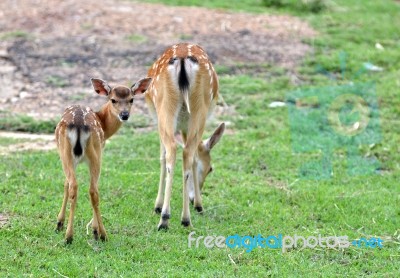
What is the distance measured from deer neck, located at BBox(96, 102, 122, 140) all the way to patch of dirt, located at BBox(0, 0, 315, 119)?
302 centimetres

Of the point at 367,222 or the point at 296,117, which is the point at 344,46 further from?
the point at 367,222

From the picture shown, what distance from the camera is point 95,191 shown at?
7.48 metres

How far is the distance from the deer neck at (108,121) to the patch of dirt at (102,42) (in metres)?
3.02

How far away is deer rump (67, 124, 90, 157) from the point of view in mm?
7340

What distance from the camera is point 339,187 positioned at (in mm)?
9633

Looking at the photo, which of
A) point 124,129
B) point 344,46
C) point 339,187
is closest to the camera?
point 339,187

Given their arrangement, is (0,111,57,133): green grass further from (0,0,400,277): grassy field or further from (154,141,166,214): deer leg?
(154,141,166,214): deer leg

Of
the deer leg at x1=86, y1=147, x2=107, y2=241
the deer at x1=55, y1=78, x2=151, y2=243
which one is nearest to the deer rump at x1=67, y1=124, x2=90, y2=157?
the deer at x1=55, y1=78, x2=151, y2=243

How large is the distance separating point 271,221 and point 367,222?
93cm

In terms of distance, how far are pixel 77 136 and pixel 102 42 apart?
7.06 m

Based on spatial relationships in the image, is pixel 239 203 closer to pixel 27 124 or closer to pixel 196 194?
pixel 196 194

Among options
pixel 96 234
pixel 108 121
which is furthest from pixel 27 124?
pixel 96 234

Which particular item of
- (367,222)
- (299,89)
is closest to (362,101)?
(299,89)

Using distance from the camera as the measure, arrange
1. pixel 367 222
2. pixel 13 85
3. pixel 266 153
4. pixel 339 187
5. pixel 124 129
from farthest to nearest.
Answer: pixel 13 85 → pixel 124 129 → pixel 266 153 → pixel 339 187 → pixel 367 222
